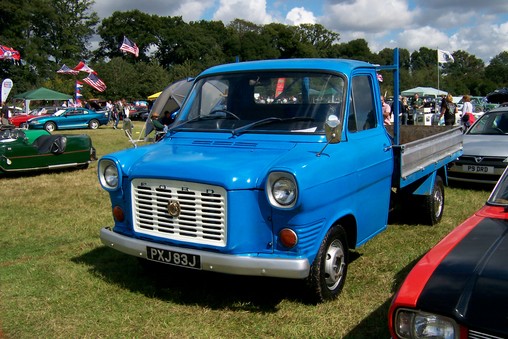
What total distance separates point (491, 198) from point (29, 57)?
232 feet

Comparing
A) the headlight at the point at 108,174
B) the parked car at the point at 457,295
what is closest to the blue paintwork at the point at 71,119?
the headlight at the point at 108,174

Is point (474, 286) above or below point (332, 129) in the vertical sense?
A: below

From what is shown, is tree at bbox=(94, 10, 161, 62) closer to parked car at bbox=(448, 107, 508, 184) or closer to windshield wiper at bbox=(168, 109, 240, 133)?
parked car at bbox=(448, 107, 508, 184)

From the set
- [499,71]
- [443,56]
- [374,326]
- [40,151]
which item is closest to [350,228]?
[374,326]

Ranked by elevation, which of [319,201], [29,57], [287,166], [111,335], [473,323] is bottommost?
[111,335]

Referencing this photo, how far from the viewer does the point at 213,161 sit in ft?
13.3

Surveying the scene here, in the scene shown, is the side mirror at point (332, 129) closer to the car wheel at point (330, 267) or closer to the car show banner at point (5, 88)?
the car wheel at point (330, 267)

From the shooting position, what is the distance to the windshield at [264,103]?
4680 mm

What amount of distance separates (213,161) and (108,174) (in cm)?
112

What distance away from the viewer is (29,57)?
64.7 metres

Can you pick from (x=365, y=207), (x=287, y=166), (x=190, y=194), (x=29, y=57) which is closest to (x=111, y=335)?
(x=190, y=194)

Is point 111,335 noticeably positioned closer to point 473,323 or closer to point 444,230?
point 473,323

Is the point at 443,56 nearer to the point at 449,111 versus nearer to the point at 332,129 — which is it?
the point at 449,111

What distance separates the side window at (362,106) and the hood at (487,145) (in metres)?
4.90
